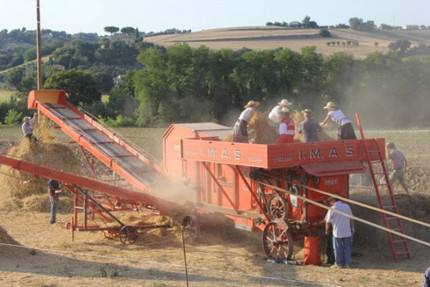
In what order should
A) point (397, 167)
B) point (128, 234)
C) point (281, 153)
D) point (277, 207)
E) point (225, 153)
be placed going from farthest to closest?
point (397, 167)
point (128, 234)
point (225, 153)
point (277, 207)
point (281, 153)

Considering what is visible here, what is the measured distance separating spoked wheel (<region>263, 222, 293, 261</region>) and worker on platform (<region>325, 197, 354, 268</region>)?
0.75 meters

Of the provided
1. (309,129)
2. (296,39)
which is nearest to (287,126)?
(309,129)

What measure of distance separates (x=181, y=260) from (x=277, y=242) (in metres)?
1.70

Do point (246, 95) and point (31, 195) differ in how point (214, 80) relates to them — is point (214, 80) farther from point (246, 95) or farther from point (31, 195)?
point (31, 195)

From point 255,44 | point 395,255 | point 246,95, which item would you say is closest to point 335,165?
point 395,255

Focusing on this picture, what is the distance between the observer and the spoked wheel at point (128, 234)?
1243cm

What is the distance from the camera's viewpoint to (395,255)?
1058 centimetres

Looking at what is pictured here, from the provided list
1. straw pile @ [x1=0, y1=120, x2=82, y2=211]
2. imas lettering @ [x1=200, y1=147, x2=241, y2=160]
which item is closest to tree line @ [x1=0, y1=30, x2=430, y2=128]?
straw pile @ [x1=0, y1=120, x2=82, y2=211]

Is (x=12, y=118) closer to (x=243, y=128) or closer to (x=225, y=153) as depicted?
(x=243, y=128)

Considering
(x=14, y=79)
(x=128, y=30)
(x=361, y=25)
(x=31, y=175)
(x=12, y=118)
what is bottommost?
(x=31, y=175)

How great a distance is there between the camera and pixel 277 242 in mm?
10711

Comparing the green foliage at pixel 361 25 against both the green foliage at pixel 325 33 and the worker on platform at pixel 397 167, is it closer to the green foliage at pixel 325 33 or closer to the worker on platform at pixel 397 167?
the green foliage at pixel 325 33

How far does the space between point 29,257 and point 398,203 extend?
23.6ft

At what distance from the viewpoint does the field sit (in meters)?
9.27
